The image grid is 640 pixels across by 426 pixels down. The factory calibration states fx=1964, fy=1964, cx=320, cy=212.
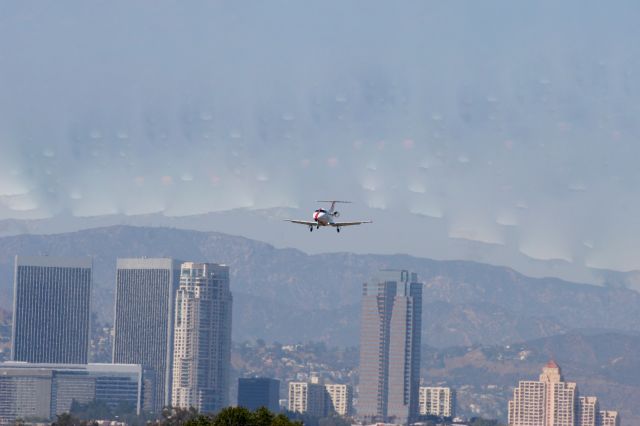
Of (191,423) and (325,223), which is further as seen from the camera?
(191,423)

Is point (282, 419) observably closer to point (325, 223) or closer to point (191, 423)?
point (191, 423)

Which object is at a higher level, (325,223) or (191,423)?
(325,223)

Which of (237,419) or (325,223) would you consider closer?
(325,223)

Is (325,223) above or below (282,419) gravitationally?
above

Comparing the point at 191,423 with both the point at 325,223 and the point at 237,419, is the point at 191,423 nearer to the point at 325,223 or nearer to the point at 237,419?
the point at 237,419

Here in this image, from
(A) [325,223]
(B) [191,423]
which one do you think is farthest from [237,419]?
(A) [325,223]

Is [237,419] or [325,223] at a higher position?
[325,223]

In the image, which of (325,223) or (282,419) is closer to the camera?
(325,223)
